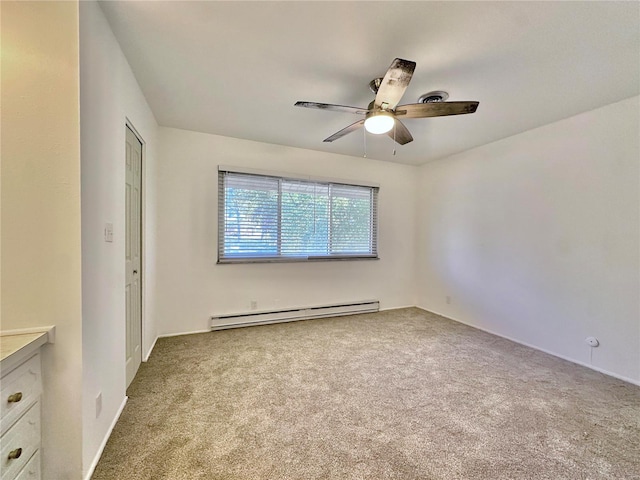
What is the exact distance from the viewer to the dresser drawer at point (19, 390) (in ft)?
3.20

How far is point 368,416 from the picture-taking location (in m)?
1.83

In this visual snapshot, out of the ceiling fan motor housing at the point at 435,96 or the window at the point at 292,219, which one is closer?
the ceiling fan motor housing at the point at 435,96

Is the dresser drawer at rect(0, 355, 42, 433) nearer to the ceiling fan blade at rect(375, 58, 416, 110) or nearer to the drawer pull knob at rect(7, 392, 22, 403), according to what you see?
the drawer pull knob at rect(7, 392, 22, 403)

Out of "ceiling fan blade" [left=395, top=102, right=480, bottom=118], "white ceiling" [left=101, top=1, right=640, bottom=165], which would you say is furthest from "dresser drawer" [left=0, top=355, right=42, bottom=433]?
"ceiling fan blade" [left=395, top=102, right=480, bottom=118]

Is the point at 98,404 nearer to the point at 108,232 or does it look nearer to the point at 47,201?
the point at 108,232

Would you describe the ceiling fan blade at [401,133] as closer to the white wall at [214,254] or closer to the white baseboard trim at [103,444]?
the white wall at [214,254]

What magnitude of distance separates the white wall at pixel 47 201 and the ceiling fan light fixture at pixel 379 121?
169 centimetres

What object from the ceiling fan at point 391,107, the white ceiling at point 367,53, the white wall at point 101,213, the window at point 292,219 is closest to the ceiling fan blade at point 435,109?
the ceiling fan at point 391,107

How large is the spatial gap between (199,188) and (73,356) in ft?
7.95

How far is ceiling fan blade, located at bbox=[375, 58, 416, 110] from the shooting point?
1.53m

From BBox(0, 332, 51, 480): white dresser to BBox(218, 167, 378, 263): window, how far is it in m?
2.28

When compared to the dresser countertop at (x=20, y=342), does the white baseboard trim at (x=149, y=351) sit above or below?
below

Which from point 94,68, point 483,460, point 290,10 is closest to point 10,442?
point 94,68

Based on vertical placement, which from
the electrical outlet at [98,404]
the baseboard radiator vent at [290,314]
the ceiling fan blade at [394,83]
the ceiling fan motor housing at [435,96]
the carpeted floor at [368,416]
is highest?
the ceiling fan motor housing at [435,96]
